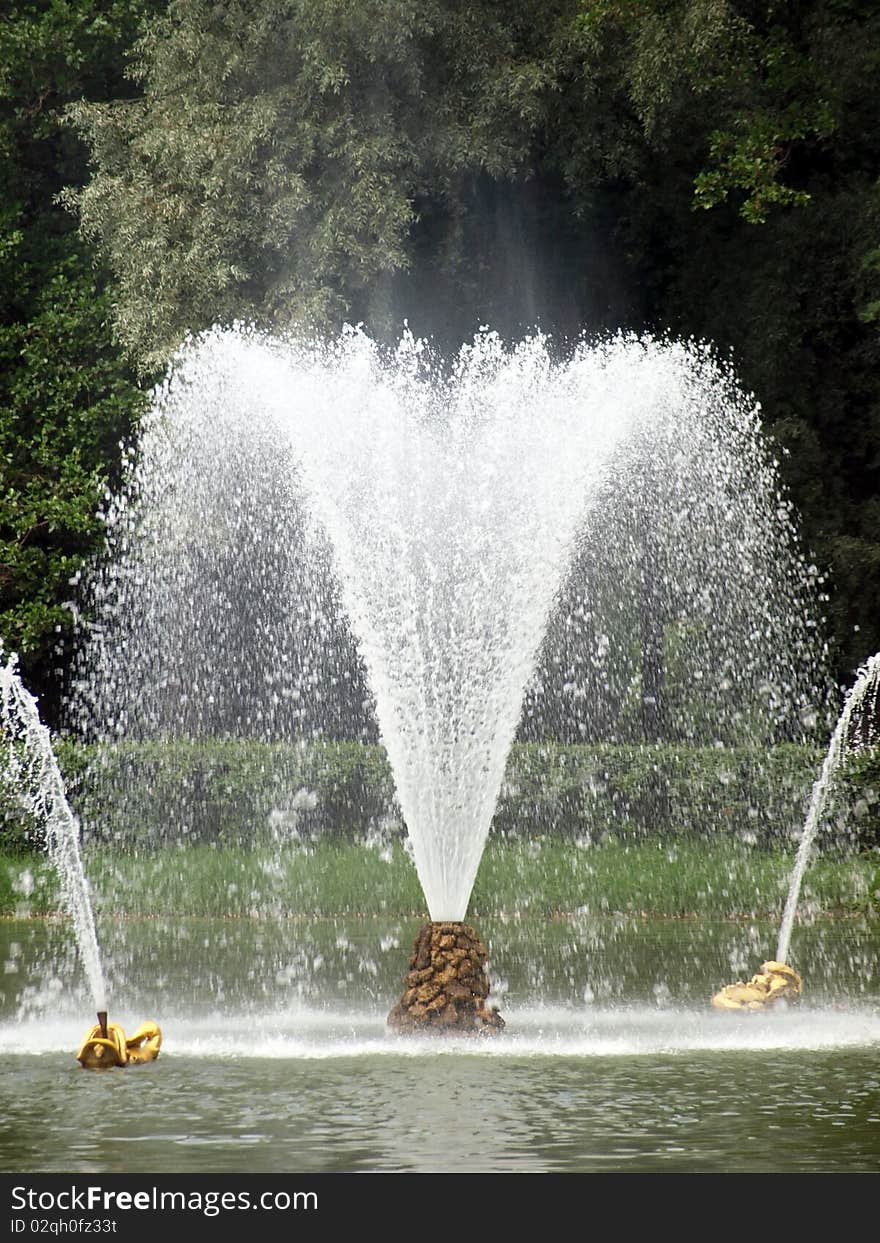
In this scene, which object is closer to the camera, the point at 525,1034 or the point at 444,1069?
the point at 444,1069

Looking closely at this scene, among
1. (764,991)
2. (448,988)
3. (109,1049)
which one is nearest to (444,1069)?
(448,988)

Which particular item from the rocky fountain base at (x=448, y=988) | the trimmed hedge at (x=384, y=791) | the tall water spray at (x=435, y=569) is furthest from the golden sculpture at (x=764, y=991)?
the trimmed hedge at (x=384, y=791)

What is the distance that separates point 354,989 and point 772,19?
17.9m

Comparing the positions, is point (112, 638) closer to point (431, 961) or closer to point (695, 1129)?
point (431, 961)

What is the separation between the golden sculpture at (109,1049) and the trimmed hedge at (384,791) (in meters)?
13.0

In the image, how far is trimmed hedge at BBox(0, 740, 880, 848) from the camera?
24.1 metres

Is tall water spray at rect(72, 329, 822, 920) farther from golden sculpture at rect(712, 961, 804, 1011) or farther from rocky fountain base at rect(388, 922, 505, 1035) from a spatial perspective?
rocky fountain base at rect(388, 922, 505, 1035)

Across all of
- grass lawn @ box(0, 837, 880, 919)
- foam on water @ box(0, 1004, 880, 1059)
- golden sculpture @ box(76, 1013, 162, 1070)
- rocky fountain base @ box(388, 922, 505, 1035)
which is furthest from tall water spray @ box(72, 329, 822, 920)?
golden sculpture @ box(76, 1013, 162, 1070)

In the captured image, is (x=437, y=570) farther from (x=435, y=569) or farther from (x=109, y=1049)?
→ (x=109, y=1049)

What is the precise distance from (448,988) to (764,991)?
269cm

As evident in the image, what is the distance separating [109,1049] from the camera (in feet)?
35.3

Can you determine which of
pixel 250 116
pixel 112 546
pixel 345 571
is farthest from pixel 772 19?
pixel 345 571

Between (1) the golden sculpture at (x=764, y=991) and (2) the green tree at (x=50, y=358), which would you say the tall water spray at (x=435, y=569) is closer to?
(2) the green tree at (x=50, y=358)

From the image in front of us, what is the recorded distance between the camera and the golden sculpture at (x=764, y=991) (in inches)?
530
